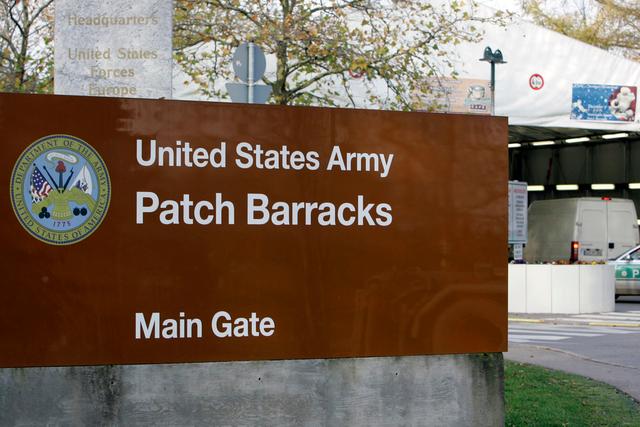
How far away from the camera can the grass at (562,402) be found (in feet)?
29.7

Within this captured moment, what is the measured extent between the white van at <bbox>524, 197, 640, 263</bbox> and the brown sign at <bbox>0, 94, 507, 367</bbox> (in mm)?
22553

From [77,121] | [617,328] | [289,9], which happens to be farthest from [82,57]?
[617,328]

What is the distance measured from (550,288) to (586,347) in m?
6.69

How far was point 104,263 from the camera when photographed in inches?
243

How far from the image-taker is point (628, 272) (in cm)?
2717

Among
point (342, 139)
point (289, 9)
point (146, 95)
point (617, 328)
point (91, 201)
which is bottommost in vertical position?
point (617, 328)

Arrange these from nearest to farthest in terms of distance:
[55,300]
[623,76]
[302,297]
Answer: [55,300] → [302,297] → [623,76]

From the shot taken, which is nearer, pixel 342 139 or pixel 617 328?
pixel 342 139

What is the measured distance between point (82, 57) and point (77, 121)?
375 centimetres

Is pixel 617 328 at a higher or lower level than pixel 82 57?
lower

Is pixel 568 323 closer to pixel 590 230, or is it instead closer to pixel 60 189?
pixel 590 230

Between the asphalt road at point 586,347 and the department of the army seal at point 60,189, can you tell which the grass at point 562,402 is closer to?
the asphalt road at point 586,347

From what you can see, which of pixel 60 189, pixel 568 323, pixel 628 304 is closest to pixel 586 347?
pixel 568 323

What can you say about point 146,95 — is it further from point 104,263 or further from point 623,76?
point 623,76
